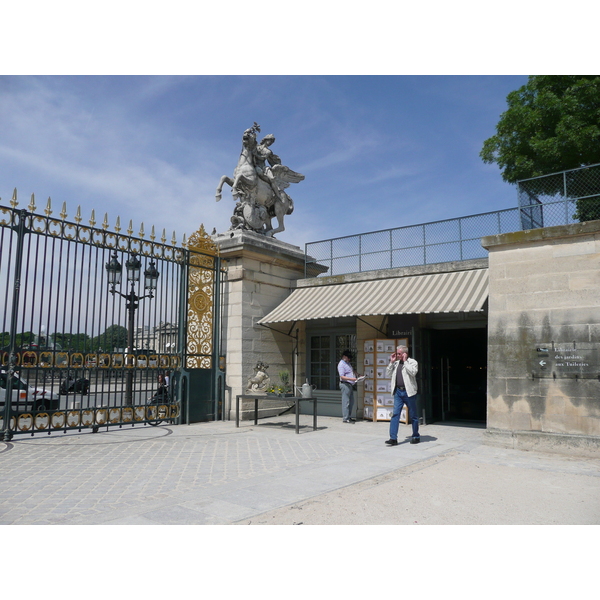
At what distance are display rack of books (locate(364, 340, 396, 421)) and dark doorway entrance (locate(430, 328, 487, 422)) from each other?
1802mm

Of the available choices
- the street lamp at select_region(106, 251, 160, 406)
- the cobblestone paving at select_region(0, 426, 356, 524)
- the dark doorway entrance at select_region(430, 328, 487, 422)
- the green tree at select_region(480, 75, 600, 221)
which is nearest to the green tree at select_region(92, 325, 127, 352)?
the street lamp at select_region(106, 251, 160, 406)

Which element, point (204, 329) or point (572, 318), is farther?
point (204, 329)

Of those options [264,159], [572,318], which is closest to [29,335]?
[264,159]

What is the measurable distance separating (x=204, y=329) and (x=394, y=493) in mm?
7677

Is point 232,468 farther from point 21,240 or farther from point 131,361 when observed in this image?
point 21,240

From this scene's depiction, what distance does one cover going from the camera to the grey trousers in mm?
12070

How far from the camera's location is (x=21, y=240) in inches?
348

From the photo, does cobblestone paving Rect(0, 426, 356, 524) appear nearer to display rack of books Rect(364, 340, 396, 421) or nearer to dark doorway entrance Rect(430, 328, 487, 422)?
display rack of books Rect(364, 340, 396, 421)

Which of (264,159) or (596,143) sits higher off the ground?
(596,143)

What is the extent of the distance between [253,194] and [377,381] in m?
6.05

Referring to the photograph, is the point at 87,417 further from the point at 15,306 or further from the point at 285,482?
the point at 285,482

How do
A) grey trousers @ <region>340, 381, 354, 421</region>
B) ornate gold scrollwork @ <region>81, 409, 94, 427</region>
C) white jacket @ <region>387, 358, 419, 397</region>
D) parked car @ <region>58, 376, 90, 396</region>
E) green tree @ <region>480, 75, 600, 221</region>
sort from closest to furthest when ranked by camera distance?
parked car @ <region>58, 376, 90, 396</region>, white jacket @ <region>387, 358, 419, 397</region>, ornate gold scrollwork @ <region>81, 409, 94, 427</region>, grey trousers @ <region>340, 381, 354, 421</region>, green tree @ <region>480, 75, 600, 221</region>

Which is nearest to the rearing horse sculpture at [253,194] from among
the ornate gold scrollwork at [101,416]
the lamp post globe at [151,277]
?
the lamp post globe at [151,277]

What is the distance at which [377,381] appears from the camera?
490 inches
